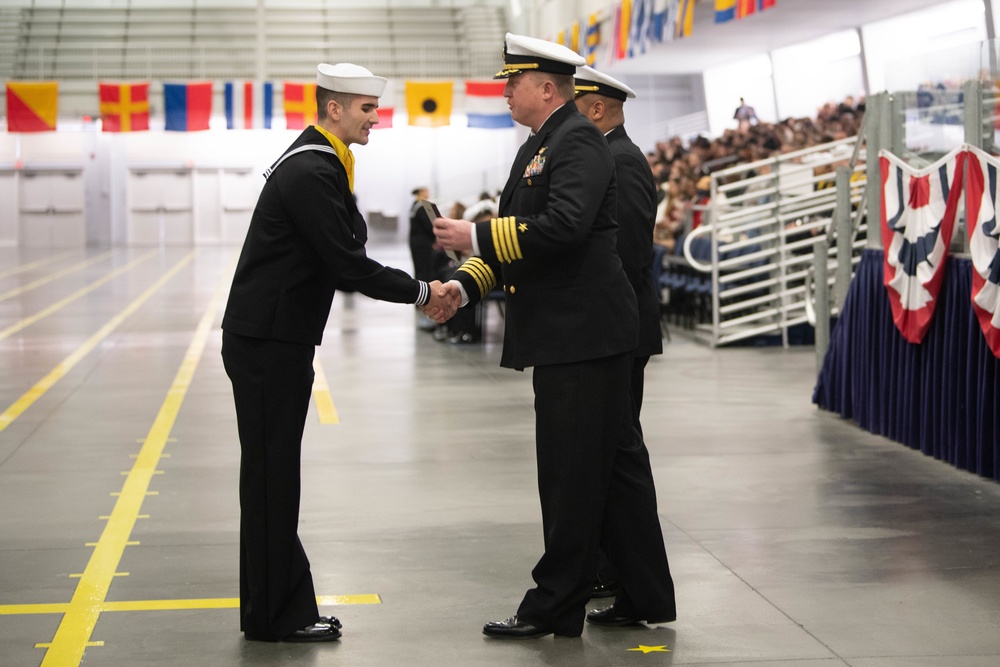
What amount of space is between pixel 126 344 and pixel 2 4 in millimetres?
27318

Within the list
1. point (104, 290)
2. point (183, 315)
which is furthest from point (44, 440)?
point (104, 290)

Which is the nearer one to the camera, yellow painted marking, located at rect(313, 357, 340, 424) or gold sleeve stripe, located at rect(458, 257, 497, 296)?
gold sleeve stripe, located at rect(458, 257, 497, 296)

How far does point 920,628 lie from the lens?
4.27 m

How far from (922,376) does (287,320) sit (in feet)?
14.9

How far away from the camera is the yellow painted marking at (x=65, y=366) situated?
30.0 ft

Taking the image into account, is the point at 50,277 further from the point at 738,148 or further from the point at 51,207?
the point at 51,207

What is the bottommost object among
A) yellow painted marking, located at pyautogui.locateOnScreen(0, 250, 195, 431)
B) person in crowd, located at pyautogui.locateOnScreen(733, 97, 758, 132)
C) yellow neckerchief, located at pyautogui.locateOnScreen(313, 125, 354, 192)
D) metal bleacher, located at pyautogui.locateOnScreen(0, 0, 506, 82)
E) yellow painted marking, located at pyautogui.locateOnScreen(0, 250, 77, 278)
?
yellow painted marking, located at pyautogui.locateOnScreen(0, 250, 195, 431)

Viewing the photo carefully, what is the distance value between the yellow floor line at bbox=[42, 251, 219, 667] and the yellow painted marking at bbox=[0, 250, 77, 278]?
16.6 meters

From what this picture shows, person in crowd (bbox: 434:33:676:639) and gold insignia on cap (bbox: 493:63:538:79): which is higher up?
gold insignia on cap (bbox: 493:63:538:79)

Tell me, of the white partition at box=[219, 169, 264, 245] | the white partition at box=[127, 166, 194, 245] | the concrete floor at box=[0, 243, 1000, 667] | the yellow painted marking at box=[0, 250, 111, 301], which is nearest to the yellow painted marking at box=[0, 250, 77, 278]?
the yellow painted marking at box=[0, 250, 111, 301]

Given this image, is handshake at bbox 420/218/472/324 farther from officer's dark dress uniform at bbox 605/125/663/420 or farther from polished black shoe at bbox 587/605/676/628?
polished black shoe at bbox 587/605/676/628

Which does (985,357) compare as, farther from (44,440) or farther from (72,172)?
(72,172)

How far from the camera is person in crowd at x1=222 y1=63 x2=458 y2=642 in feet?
13.4

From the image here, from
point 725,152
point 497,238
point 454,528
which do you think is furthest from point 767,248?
point 497,238
